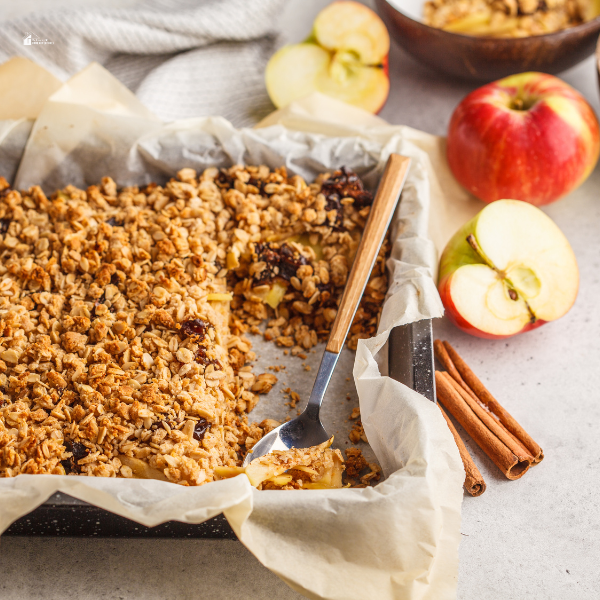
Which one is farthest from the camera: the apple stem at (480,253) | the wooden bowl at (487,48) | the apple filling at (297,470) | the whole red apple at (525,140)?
the wooden bowl at (487,48)

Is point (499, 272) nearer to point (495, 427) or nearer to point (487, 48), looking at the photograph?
point (495, 427)

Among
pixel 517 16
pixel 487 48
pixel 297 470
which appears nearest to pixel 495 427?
pixel 297 470

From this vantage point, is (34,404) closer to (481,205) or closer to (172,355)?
(172,355)

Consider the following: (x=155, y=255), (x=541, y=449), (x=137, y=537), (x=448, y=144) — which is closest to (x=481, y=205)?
(x=448, y=144)

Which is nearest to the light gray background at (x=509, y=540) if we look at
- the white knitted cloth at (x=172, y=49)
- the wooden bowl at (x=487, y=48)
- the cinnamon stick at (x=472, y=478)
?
the cinnamon stick at (x=472, y=478)

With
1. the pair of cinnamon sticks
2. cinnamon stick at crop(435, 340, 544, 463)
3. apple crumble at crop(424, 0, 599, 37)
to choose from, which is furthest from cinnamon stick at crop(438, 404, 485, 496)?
apple crumble at crop(424, 0, 599, 37)

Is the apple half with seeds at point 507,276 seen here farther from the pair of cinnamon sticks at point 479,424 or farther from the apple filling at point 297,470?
the apple filling at point 297,470
